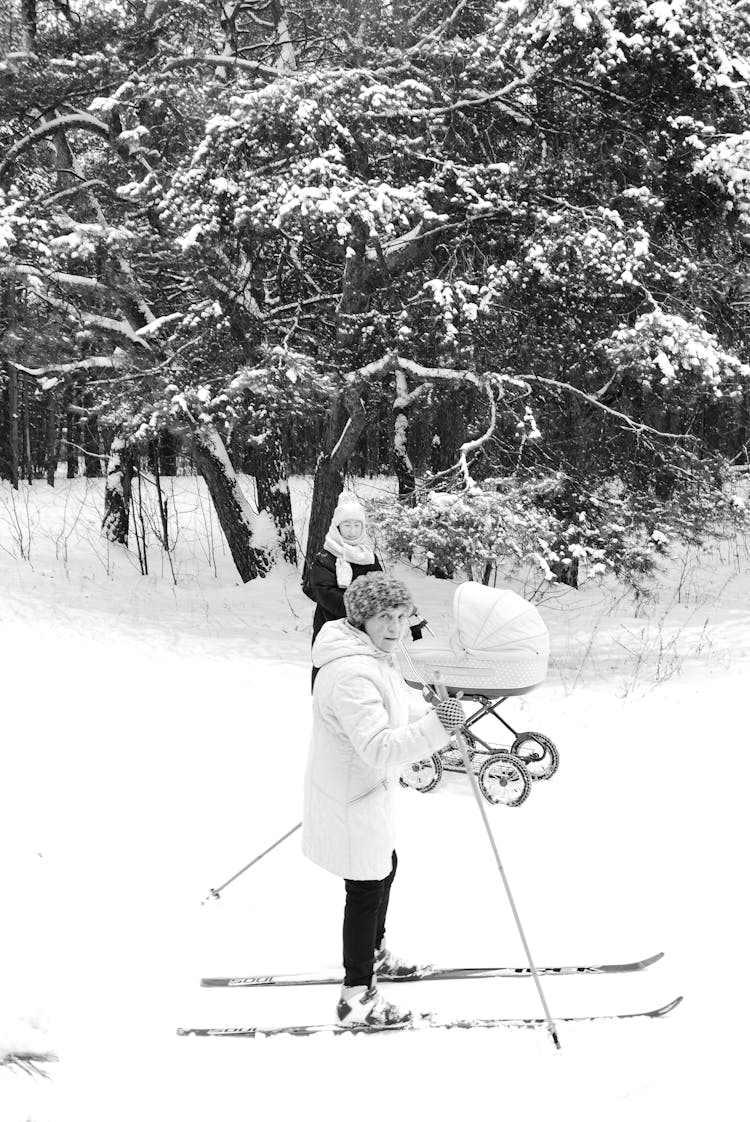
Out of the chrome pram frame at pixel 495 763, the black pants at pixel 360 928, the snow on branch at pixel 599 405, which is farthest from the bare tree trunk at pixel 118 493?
the black pants at pixel 360 928

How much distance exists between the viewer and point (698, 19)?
770 centimetres

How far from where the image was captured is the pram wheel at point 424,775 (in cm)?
573

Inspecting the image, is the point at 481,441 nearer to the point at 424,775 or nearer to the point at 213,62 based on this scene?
the point at 424,775

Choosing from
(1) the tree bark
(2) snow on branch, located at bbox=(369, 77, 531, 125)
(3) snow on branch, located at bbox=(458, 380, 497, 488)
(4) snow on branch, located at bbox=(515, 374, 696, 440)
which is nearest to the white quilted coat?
(3) snow on branch, located at bbox=(458, 380, 497, 488)

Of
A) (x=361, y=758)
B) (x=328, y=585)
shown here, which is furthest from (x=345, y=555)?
(x=361, y=758)

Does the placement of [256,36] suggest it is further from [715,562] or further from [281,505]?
[715,562]

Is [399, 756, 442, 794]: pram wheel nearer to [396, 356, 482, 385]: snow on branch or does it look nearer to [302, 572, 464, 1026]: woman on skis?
[302, 572, 464, 1026]: woman on skis

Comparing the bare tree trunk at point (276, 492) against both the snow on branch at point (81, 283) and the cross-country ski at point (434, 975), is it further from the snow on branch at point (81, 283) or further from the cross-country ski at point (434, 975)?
the cross-country ski at point (434, 975)

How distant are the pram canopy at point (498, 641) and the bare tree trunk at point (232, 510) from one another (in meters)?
7.16

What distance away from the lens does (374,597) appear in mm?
3113

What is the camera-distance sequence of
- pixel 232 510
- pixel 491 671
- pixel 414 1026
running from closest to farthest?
pixel 414 1026 → pixel 491 671 → pixel 232 510

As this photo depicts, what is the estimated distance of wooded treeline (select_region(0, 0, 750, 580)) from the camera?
8.02 meters

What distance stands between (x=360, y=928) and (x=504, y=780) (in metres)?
2.35

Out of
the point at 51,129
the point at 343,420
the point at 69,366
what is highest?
the point at 51,129
